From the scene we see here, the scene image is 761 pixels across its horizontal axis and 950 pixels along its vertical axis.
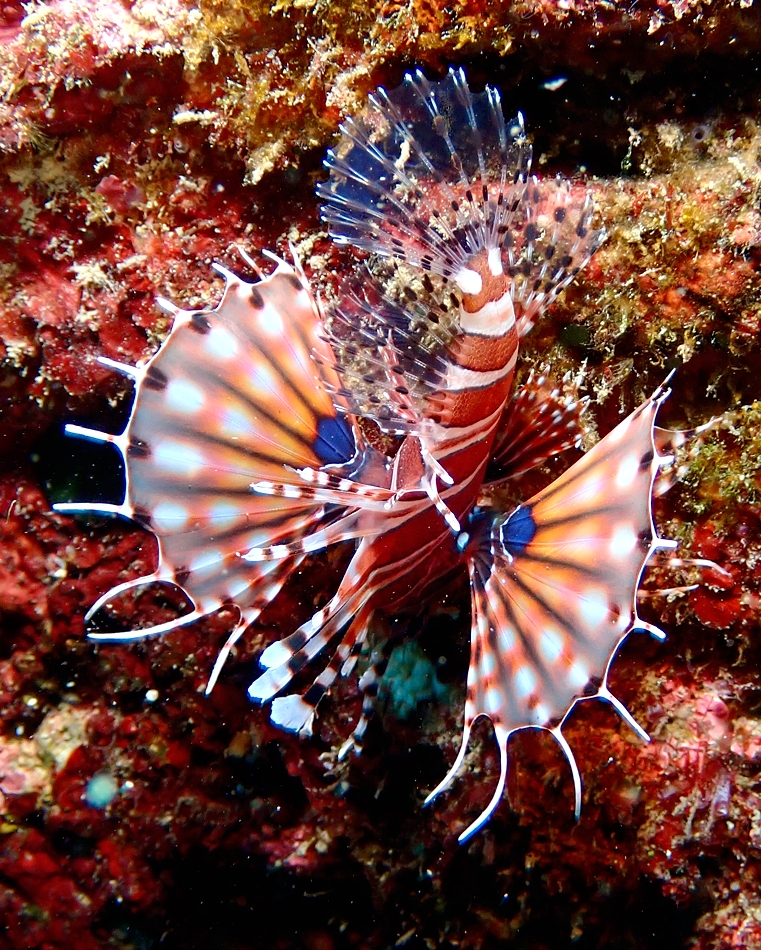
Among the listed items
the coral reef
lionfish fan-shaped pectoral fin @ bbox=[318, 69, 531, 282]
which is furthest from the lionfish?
the coral reef

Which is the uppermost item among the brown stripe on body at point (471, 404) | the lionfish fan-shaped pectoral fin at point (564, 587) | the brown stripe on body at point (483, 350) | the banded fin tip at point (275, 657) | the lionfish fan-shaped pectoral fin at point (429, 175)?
the lionfish fan-shaped pectoral fin at point (429, 175)

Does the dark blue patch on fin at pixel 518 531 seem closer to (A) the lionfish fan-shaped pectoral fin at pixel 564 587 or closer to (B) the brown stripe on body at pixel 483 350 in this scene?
(A) the lionfish fan-shaped pectoral fin at pixel 564 587

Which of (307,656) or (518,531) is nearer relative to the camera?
(307,656)

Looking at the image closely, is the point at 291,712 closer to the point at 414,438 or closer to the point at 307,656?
the point at 307,656

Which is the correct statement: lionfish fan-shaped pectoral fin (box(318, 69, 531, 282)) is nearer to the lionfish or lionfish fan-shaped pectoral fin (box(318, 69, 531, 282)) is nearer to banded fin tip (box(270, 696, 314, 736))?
the lionfish

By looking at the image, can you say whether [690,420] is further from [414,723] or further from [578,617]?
[414,723]

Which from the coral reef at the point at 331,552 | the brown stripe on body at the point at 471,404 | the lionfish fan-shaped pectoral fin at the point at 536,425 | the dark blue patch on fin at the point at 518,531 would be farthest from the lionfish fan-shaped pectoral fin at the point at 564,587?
the coral reef at the point at 331,552

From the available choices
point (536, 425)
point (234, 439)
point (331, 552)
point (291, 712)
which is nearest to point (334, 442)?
point (234, 439)
